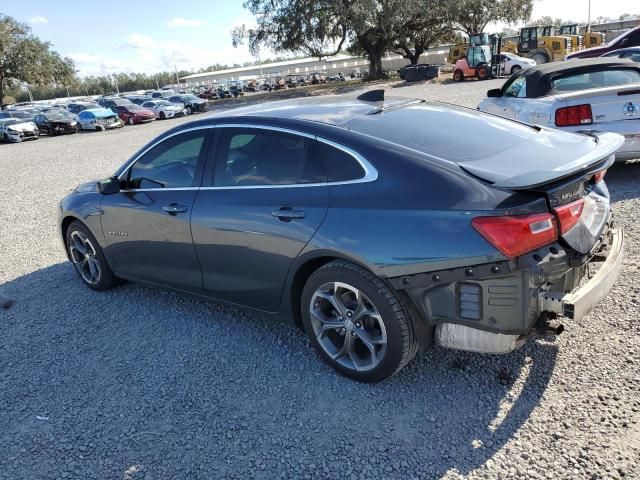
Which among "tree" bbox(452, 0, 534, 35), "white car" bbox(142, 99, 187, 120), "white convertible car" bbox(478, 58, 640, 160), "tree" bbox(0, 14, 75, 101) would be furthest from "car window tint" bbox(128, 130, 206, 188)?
"tree" bbox(0, 14, 75, 101)

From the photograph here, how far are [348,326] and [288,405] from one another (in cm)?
58

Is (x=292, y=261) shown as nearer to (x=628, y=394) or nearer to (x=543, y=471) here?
(x=543, y=471)

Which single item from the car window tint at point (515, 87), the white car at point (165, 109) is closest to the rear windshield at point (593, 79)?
the car window tint at point (515, 87)

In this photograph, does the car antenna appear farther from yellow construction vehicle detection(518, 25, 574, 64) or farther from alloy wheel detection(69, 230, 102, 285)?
yellow construction vehicle detection(518, 25, 574, 64)

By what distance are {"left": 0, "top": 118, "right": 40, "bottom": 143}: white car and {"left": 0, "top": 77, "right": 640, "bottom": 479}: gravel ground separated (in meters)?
28.8

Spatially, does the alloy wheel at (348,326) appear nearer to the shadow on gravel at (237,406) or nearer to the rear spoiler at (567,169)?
the shadow on gravel at (237,406)

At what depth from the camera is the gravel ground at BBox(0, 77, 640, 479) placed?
253 cm

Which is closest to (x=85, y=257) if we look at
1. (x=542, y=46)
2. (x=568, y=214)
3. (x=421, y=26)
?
(x=568, y=214)

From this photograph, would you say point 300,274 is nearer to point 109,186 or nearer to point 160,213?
point 160,213

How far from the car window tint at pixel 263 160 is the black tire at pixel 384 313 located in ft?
Result: 1.89

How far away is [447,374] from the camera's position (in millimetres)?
3150

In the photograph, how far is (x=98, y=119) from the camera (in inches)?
1234

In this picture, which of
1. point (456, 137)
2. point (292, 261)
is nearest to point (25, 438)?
point (292, 261)

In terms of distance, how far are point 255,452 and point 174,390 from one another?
2.83 ft
